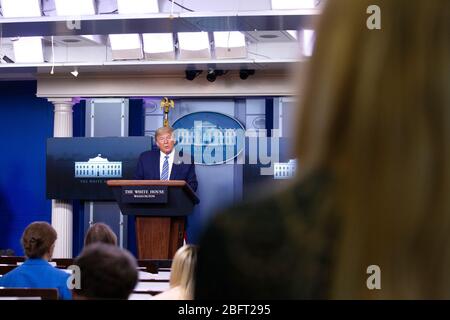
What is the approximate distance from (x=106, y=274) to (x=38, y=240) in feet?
6.47

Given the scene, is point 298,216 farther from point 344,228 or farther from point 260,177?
point 260,177

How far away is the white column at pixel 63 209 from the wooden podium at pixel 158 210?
4221 millimetres

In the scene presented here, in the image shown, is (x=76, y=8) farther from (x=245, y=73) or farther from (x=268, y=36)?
(x=245, y=73)

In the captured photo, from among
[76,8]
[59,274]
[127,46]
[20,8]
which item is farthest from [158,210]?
[127,46]

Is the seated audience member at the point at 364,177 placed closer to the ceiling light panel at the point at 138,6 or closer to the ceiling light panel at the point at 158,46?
the ceiling light panel at the point at 138,6

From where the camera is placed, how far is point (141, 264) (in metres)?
6.16

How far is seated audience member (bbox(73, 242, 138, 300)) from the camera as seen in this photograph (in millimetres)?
2947

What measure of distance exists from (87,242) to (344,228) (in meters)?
4.84

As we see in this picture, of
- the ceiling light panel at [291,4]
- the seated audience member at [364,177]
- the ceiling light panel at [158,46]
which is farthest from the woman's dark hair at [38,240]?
the ceiling light panel at [158,46]

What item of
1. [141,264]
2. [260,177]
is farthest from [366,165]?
[260,177]

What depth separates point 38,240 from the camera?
191 inches

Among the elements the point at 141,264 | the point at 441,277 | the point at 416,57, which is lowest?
the point at 141,264

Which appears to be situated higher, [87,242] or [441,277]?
[441,277]

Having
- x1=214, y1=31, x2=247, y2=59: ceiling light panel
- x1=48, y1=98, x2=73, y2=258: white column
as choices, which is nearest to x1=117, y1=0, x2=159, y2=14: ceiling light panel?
x1=214, y1=31, x2=247, y2=59: ceiling light panel
